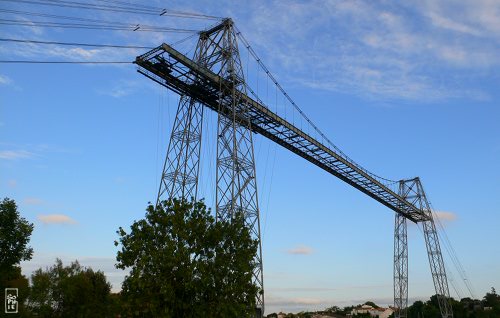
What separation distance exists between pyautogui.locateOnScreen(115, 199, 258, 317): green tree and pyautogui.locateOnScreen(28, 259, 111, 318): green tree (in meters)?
22.6

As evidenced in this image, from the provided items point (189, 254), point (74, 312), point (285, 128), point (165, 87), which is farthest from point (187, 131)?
point (74, 312)

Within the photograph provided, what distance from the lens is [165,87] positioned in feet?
88.0

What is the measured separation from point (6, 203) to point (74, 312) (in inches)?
509

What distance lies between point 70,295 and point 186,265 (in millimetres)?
25004

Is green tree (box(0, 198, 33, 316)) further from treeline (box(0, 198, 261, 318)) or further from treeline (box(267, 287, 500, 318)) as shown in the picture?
treeline (box(267, 287, 500, 318))

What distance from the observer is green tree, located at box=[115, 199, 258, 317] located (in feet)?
55.4

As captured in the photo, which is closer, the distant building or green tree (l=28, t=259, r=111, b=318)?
green tree (l=28, t=259, r=111, b=318)

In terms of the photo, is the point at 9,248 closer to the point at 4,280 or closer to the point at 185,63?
the point at 4,280

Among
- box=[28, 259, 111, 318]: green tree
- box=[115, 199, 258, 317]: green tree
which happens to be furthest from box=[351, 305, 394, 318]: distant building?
box=[115, 199, 258, 317]: green tree

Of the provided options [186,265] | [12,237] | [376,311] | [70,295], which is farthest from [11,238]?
[376,311]

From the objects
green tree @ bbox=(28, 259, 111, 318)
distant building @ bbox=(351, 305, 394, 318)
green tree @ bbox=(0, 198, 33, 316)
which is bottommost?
distant building @ bbox=(351, 305, 394, 318)

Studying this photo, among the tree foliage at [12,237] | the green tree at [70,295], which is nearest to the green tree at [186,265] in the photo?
the tree foliage at [12,237]

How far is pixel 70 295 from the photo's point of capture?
125 feet

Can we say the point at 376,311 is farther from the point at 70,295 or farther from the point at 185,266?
the point at 185,266
